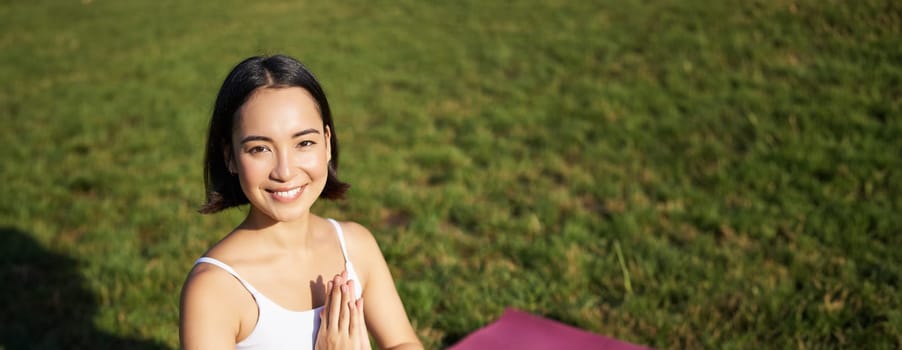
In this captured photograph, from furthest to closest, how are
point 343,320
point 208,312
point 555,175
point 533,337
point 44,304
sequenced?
point 555,175 → point 44,304 → point 533,337 → point 343,320 → point 208,312

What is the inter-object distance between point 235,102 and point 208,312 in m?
0.59

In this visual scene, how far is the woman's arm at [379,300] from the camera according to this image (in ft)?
8.75

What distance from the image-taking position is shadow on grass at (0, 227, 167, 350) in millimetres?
4023

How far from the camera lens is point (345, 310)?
2303 mm

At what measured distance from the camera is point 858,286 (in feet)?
13.4

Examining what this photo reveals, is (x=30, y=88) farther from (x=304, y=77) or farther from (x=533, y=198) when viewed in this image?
(x=304, y=77)

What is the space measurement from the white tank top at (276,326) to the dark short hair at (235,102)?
0.26 m

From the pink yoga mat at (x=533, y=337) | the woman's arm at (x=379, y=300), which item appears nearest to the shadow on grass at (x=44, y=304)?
the pink yoga mat at (x=533, y=337)

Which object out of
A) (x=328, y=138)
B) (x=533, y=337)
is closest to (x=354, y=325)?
(x=328, y=138)

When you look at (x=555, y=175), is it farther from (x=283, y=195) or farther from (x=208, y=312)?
(x=208, y=312)

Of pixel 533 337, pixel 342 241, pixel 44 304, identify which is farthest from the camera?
pixel 44 304

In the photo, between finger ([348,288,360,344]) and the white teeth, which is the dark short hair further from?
finger ([348,288,360,344])

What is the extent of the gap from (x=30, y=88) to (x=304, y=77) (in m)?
8.37

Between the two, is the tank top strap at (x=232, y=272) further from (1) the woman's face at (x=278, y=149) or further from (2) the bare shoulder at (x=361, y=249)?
(2) the bare shoulder at (x=361, y=249)
